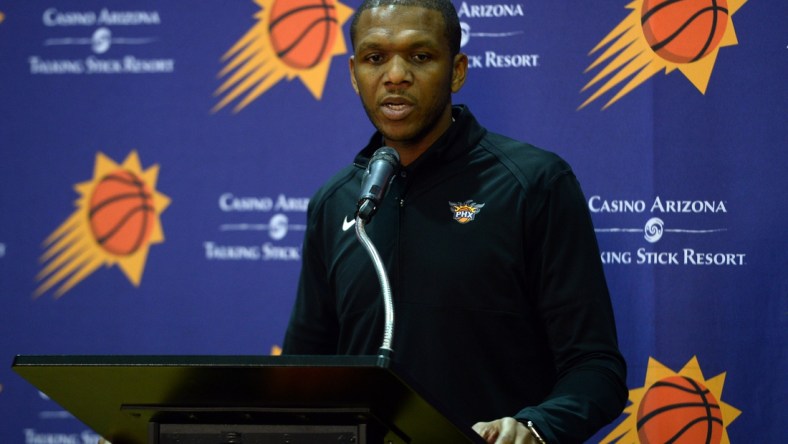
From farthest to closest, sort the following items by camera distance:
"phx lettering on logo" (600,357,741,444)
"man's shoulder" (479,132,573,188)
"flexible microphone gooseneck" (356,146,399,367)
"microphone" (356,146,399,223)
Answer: "phx lettering on logo" (600,357,741,444)
"man's shoulder" (479,132,573,188)
"microphone" (356,146,399,223)
"flexible microphone gooseneck" (356,146,399,367)

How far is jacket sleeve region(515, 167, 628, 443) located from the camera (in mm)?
1790

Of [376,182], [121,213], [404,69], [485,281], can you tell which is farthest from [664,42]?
[121,213]

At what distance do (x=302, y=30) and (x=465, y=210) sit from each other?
108 centimetres

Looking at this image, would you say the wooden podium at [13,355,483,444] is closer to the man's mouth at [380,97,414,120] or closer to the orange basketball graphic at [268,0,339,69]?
the man's mouth at [380,97,414,120]

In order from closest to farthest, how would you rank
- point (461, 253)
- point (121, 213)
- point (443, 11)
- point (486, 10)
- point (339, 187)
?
point (461, 253), point (443, 11), point (339, 187), point (486, 10), point (121, 213)

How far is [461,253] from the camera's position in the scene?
2.06 meters

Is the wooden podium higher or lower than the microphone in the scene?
lower

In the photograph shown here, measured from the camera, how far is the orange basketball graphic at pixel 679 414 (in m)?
2.57

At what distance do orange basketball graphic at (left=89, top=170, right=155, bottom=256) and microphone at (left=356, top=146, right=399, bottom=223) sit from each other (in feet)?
4.56

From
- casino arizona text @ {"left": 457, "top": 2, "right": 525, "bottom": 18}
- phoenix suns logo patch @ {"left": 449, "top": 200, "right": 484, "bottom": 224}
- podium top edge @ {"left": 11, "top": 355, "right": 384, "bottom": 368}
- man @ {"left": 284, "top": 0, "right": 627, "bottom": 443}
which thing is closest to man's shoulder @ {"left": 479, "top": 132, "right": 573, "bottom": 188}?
man @ {"left": 284, "top": 0, "right": 627, "bottom": 443}

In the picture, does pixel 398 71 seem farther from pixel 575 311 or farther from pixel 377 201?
pixel 575 311

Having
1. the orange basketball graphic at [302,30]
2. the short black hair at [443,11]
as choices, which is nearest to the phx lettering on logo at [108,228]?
the orange basketball graphic at [302,30]

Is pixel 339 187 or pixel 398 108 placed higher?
pixel 398 108

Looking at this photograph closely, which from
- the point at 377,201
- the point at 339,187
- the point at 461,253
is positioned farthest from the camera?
the point at 339,187
